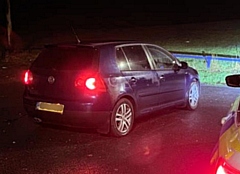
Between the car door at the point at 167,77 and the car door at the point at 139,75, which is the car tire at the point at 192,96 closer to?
the car door at the point at 167,77

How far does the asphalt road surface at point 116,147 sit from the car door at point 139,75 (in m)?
0.50

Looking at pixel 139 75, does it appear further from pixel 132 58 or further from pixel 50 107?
pixel 50 107

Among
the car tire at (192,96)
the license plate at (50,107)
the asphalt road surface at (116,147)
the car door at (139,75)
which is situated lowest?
the asphalt road surface at (116,147)

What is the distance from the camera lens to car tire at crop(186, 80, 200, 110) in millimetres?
9483

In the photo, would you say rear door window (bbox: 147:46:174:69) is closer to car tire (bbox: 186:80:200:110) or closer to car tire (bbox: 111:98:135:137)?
car tire (bbox: 186:80:200:110)

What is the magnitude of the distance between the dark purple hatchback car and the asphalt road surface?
0.35m

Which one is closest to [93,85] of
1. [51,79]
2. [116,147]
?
[51,79]

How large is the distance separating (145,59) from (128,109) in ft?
3.39

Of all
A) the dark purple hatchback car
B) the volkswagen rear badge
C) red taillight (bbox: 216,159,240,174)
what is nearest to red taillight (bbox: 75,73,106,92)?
the dark purple hatchback car

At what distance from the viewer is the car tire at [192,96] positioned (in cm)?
948

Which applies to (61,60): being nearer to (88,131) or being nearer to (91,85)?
(91,85)

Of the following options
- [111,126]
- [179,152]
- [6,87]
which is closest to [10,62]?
[6,87]

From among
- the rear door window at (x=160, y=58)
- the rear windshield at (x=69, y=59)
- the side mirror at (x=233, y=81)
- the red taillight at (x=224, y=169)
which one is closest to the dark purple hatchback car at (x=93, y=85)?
the rear windshield at (x=69, y=59)

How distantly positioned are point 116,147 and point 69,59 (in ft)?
5.27
